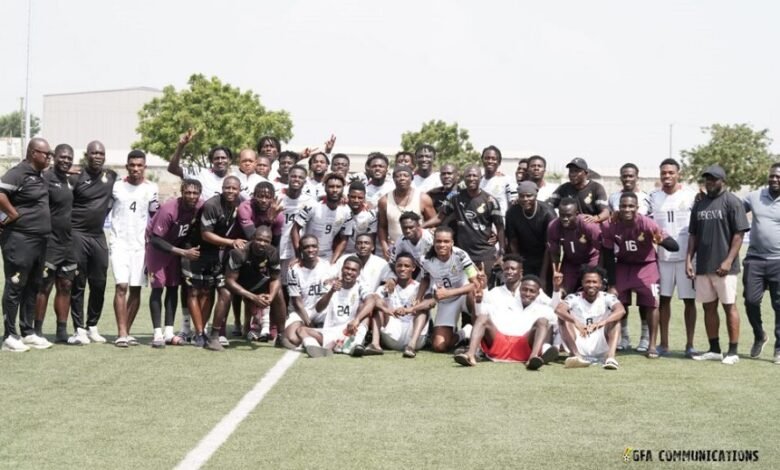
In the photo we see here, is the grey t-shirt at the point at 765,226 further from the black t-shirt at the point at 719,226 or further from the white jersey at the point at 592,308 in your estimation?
the white jersey at the point at 592,308

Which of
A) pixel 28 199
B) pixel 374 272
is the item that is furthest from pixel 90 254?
pixel 374 272

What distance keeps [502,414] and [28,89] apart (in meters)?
46.7

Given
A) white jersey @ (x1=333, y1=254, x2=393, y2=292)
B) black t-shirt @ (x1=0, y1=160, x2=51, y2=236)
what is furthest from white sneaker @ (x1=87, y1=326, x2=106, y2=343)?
white jersey @ (x1=333, y1=254, x2=393, y2=292)

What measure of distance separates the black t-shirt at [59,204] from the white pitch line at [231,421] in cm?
298

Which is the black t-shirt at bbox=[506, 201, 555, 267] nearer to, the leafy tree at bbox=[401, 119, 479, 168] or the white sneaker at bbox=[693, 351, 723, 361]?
the white sneaker at bbox=[693, 351, 723, 361]

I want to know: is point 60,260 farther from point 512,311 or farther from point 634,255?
point 634,255

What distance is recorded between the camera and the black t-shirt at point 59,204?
10648mm

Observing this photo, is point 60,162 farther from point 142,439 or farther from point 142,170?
point 142,439

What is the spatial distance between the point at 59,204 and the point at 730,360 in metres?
7.53

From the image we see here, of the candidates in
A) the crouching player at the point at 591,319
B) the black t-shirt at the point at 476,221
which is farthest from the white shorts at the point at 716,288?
the black t-shirt at the point at 476,221

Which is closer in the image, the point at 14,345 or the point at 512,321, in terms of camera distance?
the point at 14,345

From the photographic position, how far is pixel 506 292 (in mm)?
10484

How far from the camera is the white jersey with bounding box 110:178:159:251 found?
437 inches

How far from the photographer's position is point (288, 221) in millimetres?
11742
